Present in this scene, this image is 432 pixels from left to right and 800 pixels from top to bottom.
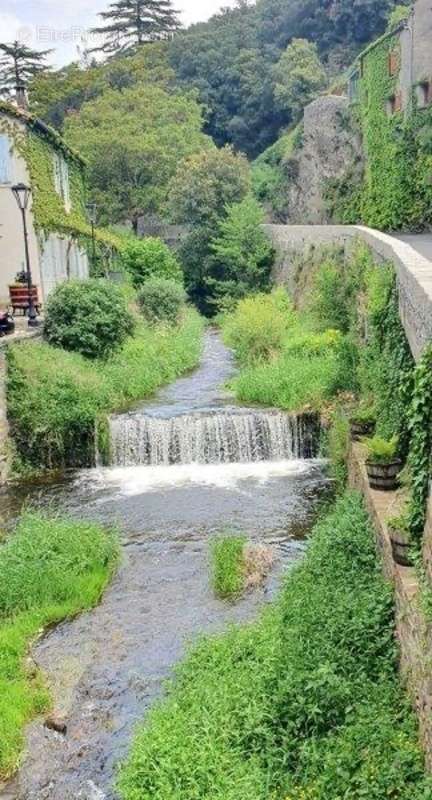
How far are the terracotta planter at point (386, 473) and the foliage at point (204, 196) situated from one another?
83.3 feet

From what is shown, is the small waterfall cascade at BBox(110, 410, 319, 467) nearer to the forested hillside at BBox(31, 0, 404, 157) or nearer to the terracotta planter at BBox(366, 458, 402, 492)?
the terracotta planter at BBox(366, 458, 402, 492)

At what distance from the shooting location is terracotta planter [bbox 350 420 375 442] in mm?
12625

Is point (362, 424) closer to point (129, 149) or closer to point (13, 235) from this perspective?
point (13, 235)

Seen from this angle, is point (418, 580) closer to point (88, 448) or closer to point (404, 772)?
point (404, 772)

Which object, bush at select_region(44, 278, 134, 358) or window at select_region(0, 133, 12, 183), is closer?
bush at select_region(44, 278, 134, 358)

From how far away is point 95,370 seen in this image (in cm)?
1980

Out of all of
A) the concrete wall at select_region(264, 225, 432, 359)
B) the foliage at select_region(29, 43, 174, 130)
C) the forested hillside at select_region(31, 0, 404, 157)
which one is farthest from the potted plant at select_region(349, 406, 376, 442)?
the foliage at select_region(29, 43, 174, 130)

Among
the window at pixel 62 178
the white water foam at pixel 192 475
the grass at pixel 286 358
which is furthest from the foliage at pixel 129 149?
the white water foam at pixel 192 475

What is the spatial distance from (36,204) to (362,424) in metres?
15.2

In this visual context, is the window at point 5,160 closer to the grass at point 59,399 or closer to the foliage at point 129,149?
the grass at point 59,399

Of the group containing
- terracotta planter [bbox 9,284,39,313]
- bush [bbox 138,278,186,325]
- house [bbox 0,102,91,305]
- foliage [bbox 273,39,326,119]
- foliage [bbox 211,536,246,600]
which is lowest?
foliage [bbox 211,536,246,600]

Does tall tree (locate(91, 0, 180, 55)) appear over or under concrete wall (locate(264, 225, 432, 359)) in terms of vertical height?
over

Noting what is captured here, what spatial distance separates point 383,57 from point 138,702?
2693 centimetres

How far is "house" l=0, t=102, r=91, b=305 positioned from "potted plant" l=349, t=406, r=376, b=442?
14.2 meters
